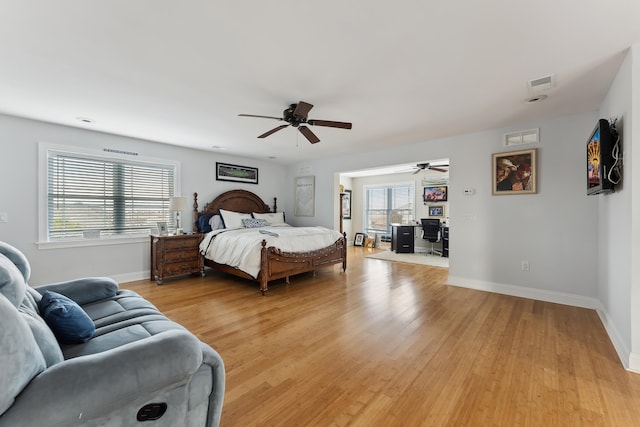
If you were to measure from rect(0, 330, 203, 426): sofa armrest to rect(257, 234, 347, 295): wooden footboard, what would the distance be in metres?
2.65

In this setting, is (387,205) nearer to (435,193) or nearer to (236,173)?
(435,193)

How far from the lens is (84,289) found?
201cm

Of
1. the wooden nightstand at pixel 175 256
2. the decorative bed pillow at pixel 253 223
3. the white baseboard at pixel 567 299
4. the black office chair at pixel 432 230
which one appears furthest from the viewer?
the black office chair at pixel 432 230

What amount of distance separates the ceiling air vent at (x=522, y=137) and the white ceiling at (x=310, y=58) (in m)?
0.26

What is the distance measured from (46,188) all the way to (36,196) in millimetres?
152

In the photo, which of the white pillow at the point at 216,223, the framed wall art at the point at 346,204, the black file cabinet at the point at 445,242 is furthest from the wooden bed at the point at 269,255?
the black file cabinet at the point at 445,242

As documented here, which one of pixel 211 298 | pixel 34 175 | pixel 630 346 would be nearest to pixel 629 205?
pixel 630 346

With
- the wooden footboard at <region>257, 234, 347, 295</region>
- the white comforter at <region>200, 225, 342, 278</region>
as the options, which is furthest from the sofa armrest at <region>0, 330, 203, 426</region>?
the white comforter at <region>200, 225, 342, 278</region>

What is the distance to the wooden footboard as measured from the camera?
12.6 ft

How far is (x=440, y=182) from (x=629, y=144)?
5.56m

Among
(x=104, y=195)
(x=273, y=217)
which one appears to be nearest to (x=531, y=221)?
(x=273, y=217)

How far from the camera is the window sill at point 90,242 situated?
3.83m

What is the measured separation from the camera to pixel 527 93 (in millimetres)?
2785

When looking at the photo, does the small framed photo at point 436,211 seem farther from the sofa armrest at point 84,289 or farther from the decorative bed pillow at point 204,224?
the sofa armrest at point 84,289
